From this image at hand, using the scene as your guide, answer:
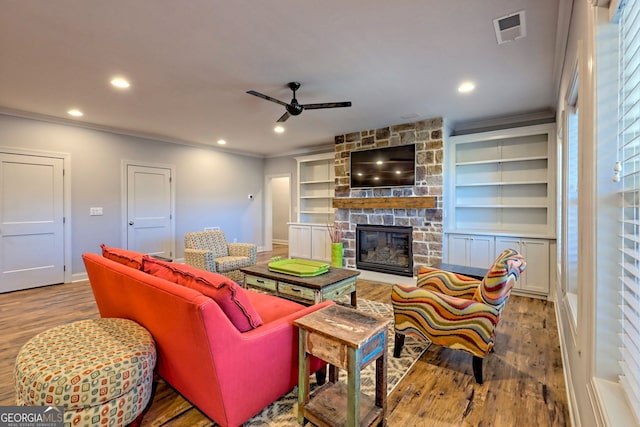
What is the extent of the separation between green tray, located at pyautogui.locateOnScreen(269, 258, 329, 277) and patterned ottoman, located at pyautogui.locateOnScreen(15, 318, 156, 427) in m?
1.52

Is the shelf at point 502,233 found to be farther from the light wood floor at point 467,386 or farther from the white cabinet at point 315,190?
the white cabinet at point 315,190

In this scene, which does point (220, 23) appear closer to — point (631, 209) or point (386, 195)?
point (631, 209)

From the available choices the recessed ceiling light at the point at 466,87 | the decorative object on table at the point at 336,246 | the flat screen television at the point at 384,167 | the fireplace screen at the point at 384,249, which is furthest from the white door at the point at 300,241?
the recessed ceiling light at the point at 466,87

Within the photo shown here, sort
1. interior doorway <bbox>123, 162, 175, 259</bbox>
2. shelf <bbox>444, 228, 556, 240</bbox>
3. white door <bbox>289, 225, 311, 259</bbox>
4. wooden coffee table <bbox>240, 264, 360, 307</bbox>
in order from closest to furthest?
wooden coffee table <bbox>240, 264, 360, 307</bbox>
shelf <bbox>444, 228, 556, 240</bbox>
interior doorway <bbox>123, 162, 175, 259</bbox>
white door <bbox>289, 225, 311, 259</bbox>

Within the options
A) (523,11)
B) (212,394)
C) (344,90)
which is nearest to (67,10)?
(344,90)

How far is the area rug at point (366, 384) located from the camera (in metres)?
1.74

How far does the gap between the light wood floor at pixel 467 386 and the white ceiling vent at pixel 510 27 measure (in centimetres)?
254

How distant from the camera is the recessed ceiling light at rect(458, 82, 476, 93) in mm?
3242

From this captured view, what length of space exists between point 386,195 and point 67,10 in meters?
4.16

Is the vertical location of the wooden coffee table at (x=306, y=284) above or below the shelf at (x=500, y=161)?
below

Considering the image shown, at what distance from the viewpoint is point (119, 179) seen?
5195 millimetres

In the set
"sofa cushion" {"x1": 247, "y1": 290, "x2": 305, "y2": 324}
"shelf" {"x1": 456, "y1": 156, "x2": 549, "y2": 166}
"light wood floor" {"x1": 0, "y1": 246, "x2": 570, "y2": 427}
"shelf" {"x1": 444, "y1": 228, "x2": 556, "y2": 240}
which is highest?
"shelf" {"x1": 456, "y1": 156, "x2": 549, "y2": 166}

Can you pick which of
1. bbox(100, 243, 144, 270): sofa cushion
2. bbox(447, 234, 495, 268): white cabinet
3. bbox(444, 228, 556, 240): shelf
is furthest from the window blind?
bbox(447, 234, 495, 268): white cabinet

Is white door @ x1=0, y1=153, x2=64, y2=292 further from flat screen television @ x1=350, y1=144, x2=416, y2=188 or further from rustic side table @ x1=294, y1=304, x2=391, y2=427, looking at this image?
rustic side table @ x1=294, y1=304, x2=391, y2=427
